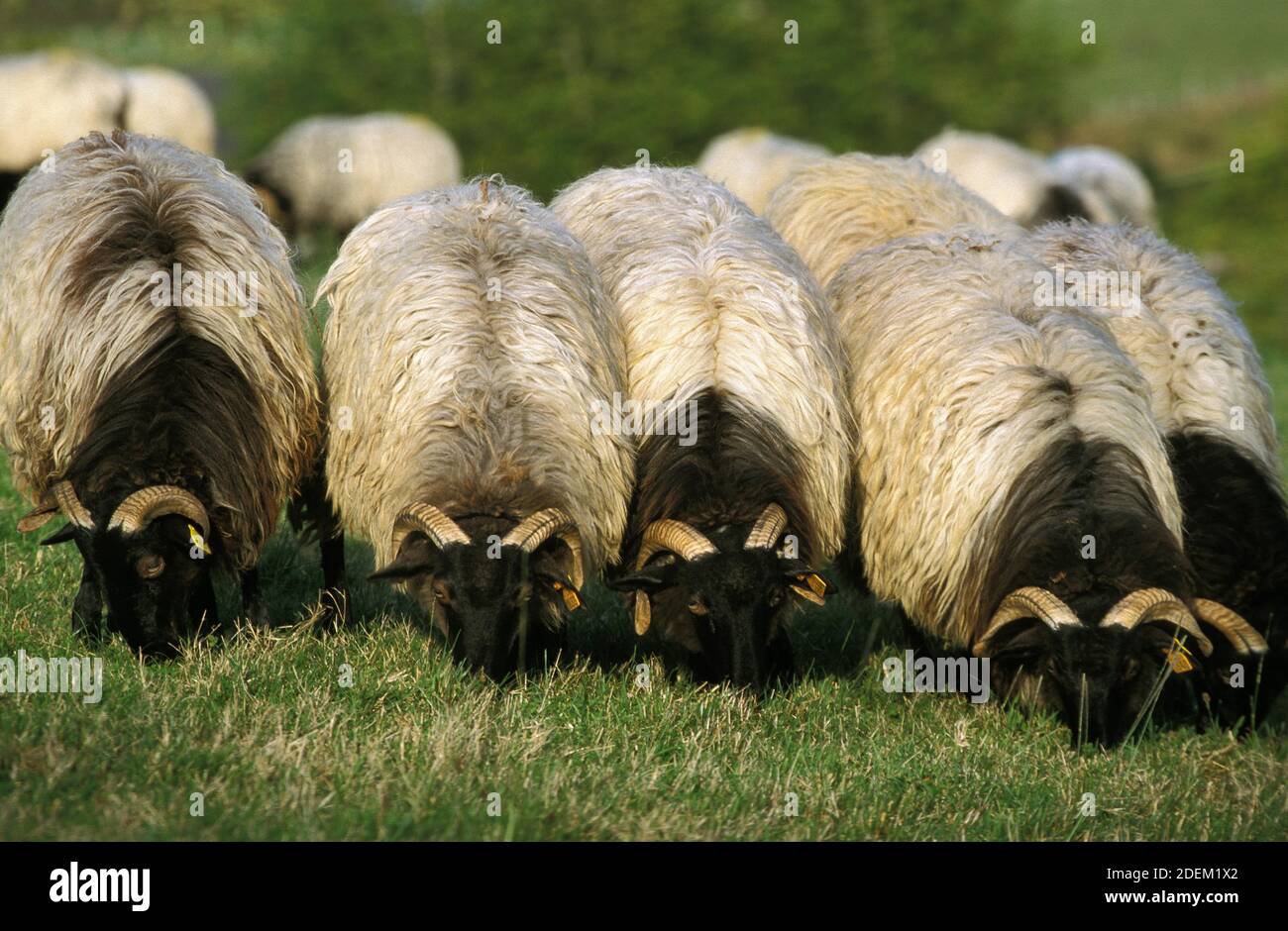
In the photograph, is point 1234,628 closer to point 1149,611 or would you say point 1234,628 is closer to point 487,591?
point 1149,611

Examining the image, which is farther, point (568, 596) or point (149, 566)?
point (568, 596)

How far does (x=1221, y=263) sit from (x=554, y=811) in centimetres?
2469

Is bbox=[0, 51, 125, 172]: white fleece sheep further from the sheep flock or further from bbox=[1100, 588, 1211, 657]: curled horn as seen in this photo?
bbox=[1100, 588, 1211, 657]: curled horn

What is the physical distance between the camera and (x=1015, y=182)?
18766 millimetres

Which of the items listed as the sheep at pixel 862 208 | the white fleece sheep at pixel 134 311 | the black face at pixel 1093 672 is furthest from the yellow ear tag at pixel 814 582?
the sheep at pixel 862 208

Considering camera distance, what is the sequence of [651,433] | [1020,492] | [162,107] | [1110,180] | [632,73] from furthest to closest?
[632,73] < [1110,180] < [162,107] < [651,433] < [1020,492]

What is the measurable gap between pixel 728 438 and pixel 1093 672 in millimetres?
1770

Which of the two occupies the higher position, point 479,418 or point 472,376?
point 472,376

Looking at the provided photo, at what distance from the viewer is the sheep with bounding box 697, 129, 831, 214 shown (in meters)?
17.5

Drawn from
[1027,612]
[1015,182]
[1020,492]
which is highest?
[1015,182]

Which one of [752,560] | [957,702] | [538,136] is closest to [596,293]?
[752,560]

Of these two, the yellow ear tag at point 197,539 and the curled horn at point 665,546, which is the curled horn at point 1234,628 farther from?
the yellow ear tag at point 197,539

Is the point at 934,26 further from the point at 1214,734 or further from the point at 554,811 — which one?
the point at 554,811

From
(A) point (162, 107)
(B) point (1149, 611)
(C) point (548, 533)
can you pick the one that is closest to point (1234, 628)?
(B) point (1149, 611)
